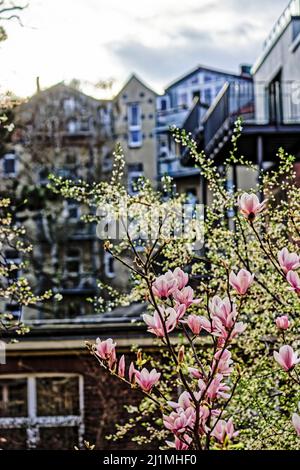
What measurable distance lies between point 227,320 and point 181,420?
43 centimetres

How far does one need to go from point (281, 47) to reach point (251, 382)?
1467 cm

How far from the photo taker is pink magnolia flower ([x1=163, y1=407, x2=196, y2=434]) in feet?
12.6

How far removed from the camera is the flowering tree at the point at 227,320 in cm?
394

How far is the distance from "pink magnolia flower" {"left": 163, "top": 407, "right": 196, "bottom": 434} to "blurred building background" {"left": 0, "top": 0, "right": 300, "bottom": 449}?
12.9 feet

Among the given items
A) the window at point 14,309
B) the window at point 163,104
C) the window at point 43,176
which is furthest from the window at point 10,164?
the window at point 163,104

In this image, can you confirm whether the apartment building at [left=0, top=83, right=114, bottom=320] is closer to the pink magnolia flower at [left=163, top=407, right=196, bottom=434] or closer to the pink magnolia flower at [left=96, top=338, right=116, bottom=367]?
the pink magnolia flower at [left=96, top=338, right=116, bottom=367]

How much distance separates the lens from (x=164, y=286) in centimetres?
394

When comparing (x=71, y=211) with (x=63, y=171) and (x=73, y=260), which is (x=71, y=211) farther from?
(x=73, y=260)

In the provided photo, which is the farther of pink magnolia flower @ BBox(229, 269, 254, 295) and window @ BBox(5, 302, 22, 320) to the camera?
window @ BBox(5, 302, 22, 320)

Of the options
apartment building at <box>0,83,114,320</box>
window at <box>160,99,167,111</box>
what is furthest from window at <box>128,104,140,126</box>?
apartment building at <box>0,83,114,320</box>

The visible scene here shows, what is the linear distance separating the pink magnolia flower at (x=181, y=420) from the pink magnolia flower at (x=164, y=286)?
1.52 ft

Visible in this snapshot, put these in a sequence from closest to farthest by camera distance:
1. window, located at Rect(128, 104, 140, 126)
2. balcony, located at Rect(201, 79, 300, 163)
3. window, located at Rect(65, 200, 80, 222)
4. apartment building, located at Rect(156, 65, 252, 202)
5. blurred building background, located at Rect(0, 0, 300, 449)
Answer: blurred building background, located at Rect(0, 0, 300, 449), balcony, located at Rect(201, 79, 300, 163), window, located at Rect(65, 200, 80, 222), apartment building, located at Rect(156, 65, 252, 202), window, located at Rect(128, 104, 140, 126)
